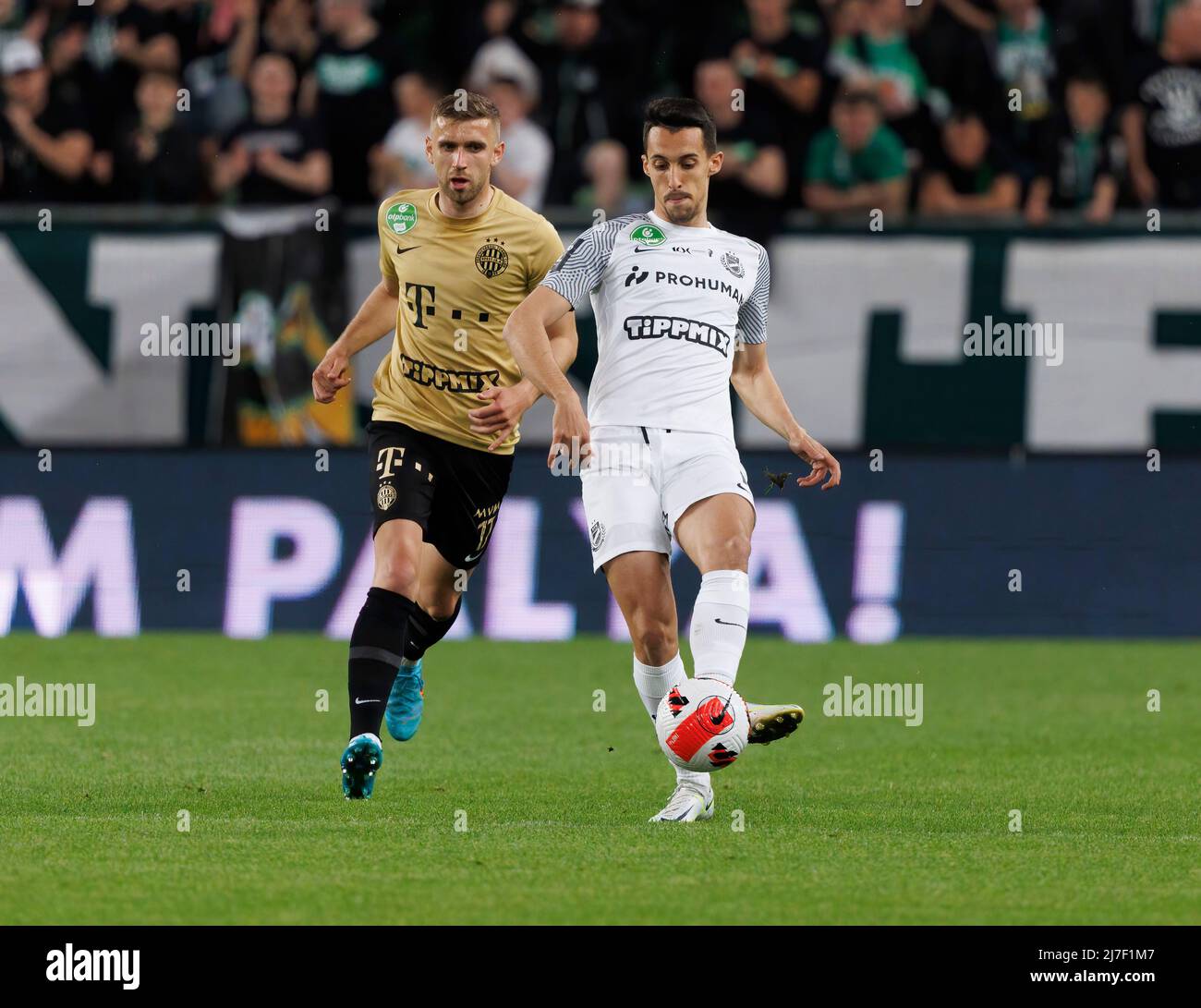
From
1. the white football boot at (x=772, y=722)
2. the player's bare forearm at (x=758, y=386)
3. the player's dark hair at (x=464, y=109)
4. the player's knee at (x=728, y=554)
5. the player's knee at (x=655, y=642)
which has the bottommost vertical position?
the white football boot at (x=772, y=722)

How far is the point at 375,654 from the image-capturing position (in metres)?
8.39

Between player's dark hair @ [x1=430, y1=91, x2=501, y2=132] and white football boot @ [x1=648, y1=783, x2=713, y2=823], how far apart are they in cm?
259

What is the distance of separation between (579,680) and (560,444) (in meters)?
5.41

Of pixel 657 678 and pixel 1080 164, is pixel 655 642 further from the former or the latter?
pixel 1080 164

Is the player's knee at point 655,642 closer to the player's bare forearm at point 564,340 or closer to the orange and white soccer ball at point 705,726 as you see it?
the orange and white soccer ball at point 705,726

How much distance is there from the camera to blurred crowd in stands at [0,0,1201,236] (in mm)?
16312

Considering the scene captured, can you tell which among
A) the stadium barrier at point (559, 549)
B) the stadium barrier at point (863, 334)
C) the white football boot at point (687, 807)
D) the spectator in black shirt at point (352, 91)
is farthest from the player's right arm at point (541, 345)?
the spectator in black shirt at point (352, 91)

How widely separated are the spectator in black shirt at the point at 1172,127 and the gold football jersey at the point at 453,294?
830 centimetres

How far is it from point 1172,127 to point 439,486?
8780mm

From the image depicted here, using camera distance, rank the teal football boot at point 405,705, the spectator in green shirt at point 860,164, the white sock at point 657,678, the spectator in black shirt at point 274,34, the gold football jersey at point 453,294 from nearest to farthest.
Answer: the white sock at point 657,678 → the gold football jersey at point 453,294 → the teal football boot at point 405,705 → the spectator in green shirt at point 860,164 → the spectator in black shirt at point 274,34

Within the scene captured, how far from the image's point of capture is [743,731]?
7707mm

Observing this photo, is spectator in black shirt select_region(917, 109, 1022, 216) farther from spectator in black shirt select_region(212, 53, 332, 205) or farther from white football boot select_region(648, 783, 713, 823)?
white football boot select_region(648, 783, 713, 823)

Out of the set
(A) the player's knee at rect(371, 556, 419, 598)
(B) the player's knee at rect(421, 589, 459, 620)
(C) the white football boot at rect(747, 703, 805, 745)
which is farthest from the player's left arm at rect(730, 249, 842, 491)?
(B) the player's knee at rect(421, 589, 459, 620)

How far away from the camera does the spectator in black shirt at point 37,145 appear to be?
17.0 m
